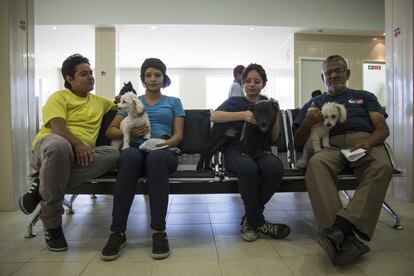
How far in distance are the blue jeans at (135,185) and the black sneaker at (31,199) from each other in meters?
0.51

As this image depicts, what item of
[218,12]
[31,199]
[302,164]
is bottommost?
[31,199]

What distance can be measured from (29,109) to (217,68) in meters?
9.74

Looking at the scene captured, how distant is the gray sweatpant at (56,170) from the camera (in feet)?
5.62

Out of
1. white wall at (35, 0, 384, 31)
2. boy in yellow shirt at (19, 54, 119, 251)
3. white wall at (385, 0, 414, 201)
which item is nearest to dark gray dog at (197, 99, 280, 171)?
boy in yellow shirt at (19, 54, 119, 251)

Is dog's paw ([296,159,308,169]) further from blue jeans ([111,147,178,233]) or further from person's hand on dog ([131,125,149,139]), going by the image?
person's hand on dog ([131,125,149,139])

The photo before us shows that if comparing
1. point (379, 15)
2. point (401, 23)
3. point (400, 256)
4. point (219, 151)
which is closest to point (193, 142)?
point (219, 151)

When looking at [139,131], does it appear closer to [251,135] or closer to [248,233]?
[251,135]

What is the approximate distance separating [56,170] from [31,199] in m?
0.30

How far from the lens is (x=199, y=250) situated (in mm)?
1826

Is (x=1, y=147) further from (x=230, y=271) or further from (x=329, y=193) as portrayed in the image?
(x=329, y=193)

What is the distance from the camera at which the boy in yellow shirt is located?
173cm

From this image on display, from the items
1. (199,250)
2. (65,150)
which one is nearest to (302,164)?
(199,250)

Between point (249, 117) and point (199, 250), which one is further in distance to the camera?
point (249, 117)

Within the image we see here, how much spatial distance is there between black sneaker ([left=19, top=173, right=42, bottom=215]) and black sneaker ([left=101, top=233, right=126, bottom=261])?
0.52 metres
